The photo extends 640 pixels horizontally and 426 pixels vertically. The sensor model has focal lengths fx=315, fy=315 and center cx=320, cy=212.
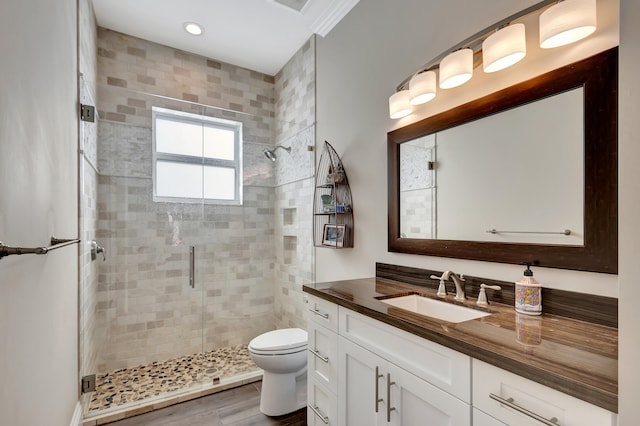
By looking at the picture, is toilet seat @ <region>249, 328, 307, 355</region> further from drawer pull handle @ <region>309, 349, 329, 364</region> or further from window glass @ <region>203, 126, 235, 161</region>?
window glass @ <region>203, 126, 235, 161</region>

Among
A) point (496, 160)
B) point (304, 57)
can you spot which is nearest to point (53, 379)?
point (496, 160)

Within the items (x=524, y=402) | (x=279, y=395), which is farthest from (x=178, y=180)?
(x=524, y=402)

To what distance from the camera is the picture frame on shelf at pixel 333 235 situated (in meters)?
2.30

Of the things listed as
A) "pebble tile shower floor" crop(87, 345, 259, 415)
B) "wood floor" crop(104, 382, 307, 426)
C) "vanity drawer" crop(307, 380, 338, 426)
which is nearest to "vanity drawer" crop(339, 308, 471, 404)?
"vanity drawer" crop(307, 380, 338, 426)

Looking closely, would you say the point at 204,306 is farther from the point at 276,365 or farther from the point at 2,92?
the point at 2,92

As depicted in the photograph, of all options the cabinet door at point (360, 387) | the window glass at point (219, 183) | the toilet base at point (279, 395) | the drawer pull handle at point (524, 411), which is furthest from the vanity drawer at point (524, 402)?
the window glass at point (219, 183)

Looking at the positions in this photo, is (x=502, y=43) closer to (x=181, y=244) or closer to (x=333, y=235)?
(x=333, y=235)

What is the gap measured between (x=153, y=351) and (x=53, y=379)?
55.3 inches

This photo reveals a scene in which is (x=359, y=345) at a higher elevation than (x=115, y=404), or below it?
higher

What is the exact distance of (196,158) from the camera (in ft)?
9.65

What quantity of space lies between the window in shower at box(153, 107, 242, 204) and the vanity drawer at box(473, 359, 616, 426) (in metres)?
2.61

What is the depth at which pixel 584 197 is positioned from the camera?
1122 mm

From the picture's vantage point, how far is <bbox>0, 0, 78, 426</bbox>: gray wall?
3.09ft

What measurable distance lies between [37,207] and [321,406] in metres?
1.60
